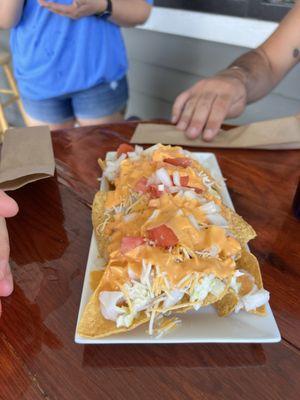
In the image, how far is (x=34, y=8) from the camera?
1453mm

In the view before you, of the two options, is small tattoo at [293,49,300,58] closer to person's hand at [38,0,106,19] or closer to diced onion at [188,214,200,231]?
person's hand at [38,0,106,19]

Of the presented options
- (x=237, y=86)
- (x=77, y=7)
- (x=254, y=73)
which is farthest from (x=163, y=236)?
(x=77, y=7)

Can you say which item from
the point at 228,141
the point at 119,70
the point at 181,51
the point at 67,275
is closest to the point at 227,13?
the point at 181,51

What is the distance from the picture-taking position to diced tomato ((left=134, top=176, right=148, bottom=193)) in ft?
2.31

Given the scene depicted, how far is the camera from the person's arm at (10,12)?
1.32 metres

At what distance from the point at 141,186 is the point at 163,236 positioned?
18cm

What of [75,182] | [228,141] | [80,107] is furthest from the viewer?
[80,107]

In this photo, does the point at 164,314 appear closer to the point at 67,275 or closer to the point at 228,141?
the point at 67,275

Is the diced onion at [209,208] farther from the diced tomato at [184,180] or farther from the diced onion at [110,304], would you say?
the diced onion at [110,304]

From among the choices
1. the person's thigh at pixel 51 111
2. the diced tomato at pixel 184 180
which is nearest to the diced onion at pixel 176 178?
the diced tomato at pixel 184 180

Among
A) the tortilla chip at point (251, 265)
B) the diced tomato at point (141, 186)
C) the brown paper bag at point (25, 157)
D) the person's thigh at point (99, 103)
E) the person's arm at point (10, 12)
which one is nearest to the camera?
the tortilla chip at point (251, 265)

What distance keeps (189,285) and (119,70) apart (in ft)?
4.34

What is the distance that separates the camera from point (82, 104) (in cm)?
163

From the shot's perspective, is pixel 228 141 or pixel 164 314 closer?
pixel 164 314
